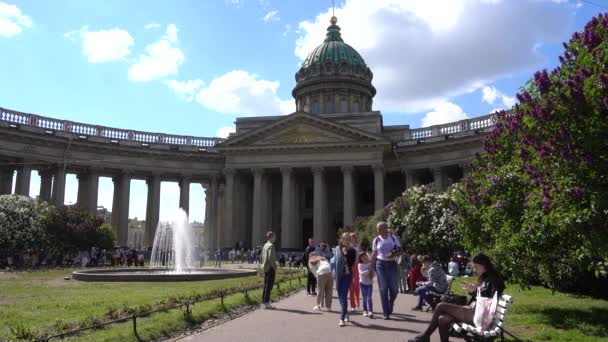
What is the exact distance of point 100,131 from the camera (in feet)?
181

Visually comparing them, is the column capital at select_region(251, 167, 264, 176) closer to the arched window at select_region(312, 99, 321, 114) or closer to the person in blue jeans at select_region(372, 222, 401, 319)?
the arched window at select_region(312, 99, 321, 114)

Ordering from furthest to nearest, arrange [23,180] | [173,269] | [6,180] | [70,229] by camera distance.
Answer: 1. [6,180]
2. [23,180]
3. [70,229]
4. [173,269]

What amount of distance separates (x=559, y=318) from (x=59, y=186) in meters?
48.9

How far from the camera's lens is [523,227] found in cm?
1106

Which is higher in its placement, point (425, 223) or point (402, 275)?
point (425, 223)

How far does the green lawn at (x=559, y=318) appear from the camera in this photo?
31.7 feet

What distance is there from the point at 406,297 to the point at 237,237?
3922cm

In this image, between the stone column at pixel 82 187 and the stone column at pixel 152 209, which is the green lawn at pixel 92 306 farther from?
the stone column at pixel 82 187

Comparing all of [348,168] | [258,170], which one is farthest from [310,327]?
[258,170]

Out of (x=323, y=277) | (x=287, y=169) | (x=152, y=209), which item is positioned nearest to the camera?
(x=323, y=277)

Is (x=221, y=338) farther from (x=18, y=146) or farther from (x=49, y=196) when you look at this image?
(x=49, y=196)

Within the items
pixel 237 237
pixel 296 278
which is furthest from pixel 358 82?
pixel 296 278

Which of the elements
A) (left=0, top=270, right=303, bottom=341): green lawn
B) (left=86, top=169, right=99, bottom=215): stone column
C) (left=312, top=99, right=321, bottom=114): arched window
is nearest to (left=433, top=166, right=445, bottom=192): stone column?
(left=312, top=99, right=321, bottom=114): arched window

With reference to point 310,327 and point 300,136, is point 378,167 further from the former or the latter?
point 310,327
